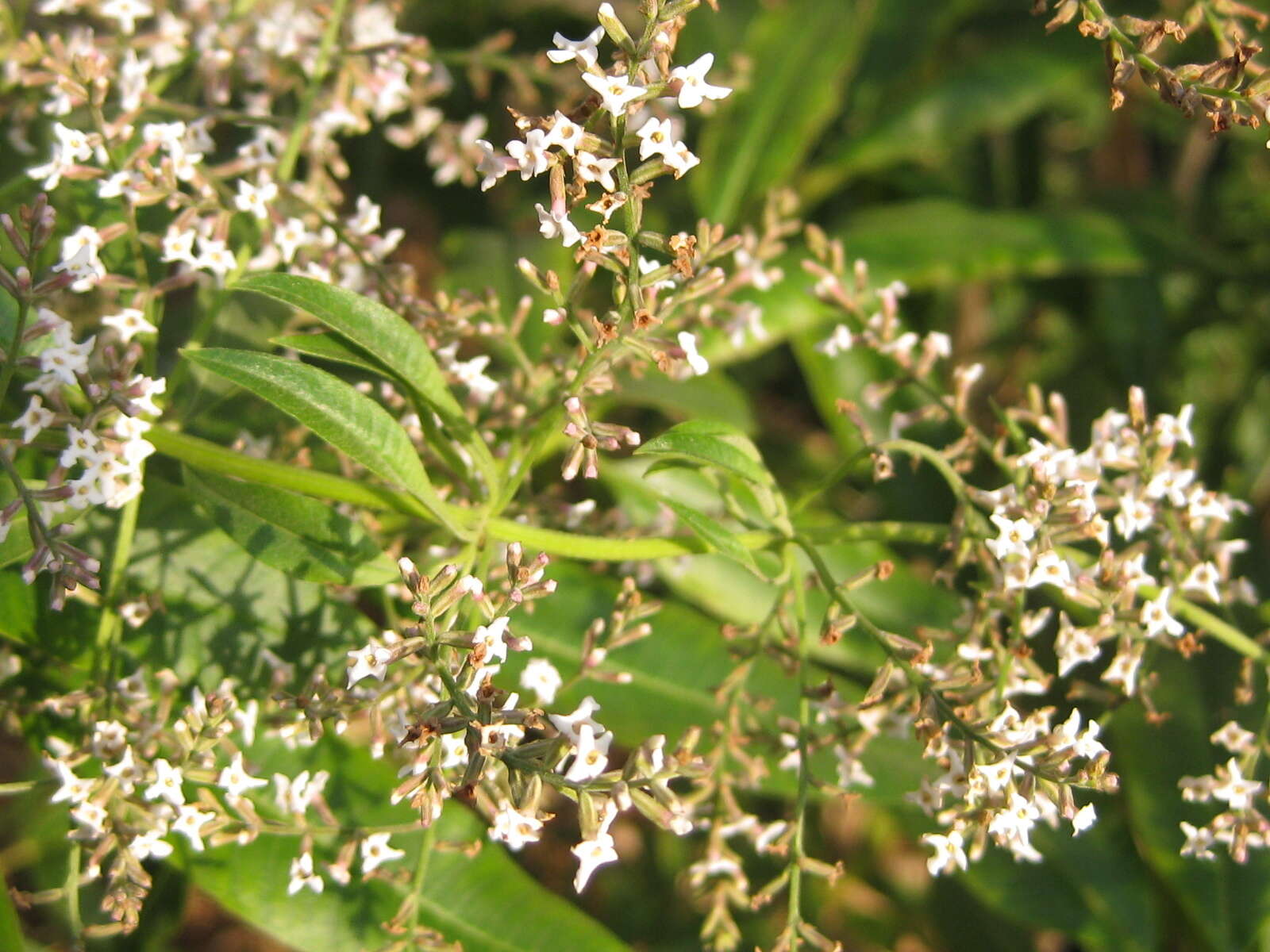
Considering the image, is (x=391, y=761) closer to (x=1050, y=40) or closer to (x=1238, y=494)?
(x=1238, y=494)

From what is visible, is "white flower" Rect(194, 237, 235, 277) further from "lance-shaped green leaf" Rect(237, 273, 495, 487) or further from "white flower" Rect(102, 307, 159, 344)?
Answer: "lance-shaped green leaf" Rect(237, 273, 495, 487)

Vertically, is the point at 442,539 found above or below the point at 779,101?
below

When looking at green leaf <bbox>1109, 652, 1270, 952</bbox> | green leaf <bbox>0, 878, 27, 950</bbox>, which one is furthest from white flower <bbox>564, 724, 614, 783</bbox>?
green leaf <bbox>1109, 652, 1270, 952</bbox>

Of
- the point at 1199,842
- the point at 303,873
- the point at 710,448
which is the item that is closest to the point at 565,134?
the point at 710,448

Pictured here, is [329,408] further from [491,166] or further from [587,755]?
[587,755]

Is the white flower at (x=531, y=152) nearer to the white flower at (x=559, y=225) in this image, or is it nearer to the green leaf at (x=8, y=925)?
the white flower at (x=559, y=225)

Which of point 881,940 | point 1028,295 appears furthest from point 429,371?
point 1028,295

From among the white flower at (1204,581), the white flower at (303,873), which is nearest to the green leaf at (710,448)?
the white flower at (1204,581)
